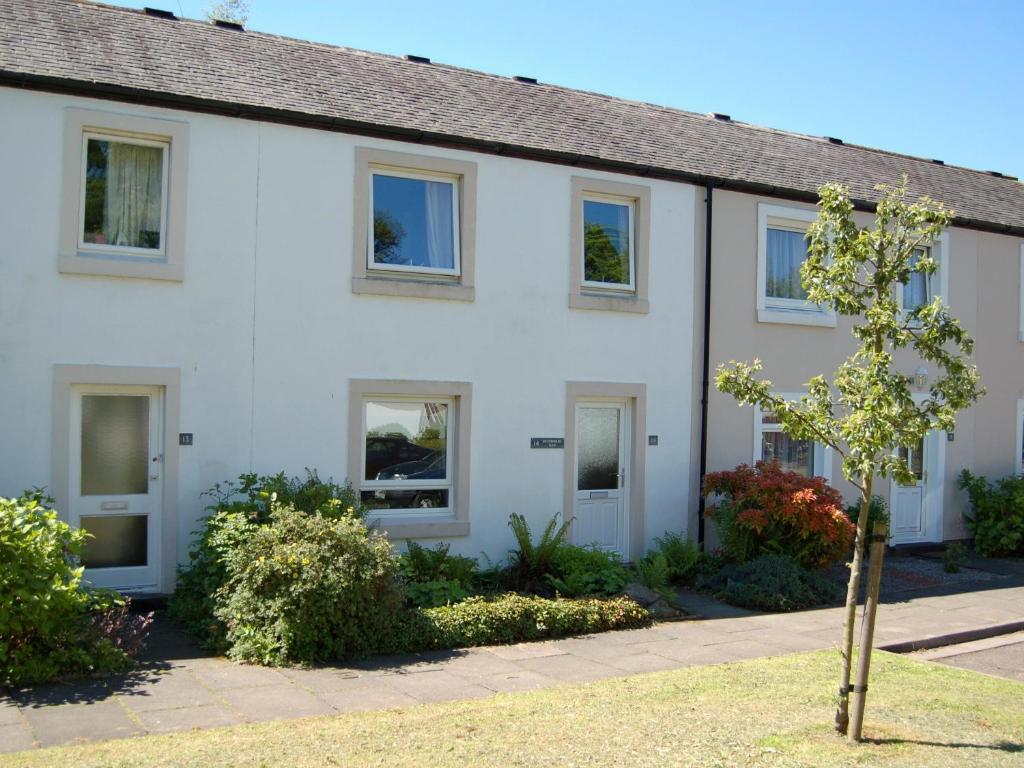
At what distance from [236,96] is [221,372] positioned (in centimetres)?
299

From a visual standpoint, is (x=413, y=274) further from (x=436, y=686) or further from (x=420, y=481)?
(x=436, y=686)

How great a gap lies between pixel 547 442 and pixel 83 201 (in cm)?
594

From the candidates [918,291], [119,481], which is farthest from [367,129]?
[918,291]

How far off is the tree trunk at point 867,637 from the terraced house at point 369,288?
5.86 metres

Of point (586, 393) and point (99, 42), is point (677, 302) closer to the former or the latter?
point (586, 393)

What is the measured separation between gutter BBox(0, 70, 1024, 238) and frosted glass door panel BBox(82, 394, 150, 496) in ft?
10.1

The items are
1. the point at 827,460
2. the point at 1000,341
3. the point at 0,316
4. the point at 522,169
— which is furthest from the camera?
the point at 1000,341

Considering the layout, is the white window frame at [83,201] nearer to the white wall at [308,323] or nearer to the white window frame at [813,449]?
the white wall at [308,323]

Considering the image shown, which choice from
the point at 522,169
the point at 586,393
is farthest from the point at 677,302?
the point at 522,169

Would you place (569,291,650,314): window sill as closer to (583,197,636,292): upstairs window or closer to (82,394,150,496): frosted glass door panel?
(583,197,636,292): upstairs window

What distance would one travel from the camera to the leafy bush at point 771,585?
38.9 feet

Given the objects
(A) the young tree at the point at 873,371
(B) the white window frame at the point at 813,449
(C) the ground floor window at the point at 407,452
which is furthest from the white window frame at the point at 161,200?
(B) the white window frame at the point at 813,449

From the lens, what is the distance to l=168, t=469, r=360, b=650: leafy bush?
9.46 m

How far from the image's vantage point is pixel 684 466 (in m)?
14.0
